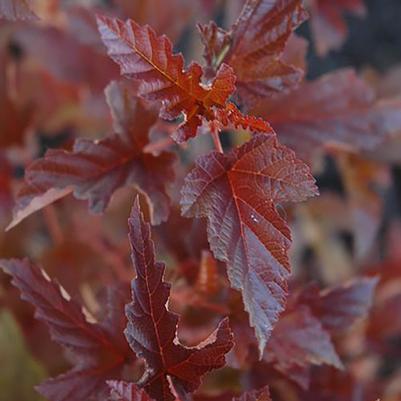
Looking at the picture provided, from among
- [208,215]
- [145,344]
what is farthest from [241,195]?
[145,344]

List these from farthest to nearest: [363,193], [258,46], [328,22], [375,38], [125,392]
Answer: [375,38]
[363,193]
[328,22]
[258,46]
[125,392]

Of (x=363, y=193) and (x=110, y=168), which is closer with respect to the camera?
(x=110, y=168)

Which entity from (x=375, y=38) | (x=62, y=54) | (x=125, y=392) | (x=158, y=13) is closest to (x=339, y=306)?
(x=125, y=392)

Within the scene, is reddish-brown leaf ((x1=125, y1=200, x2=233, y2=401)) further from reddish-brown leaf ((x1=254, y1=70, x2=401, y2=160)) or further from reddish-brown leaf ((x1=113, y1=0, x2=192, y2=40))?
reddish-brown leaf ((x1=113, y1=0, x2=192, y2=40))

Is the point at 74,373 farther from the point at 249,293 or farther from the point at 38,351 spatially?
the point at 38,351

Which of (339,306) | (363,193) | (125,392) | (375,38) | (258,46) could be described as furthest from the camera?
(375,38)

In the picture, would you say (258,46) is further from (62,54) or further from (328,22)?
(62,54)
